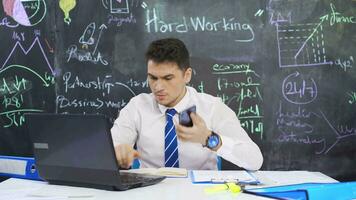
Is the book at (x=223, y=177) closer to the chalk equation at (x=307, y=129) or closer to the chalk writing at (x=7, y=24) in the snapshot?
the chalk equation at (x=307, y=129)

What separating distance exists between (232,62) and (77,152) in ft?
6.13

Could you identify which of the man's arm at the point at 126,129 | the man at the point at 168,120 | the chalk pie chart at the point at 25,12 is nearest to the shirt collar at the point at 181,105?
the man at the point at 168,120

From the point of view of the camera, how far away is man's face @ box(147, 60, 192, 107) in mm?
2262

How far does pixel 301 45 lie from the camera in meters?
3.14

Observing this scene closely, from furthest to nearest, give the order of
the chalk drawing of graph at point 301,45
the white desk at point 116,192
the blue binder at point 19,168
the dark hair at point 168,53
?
the chalk drawing of graph at point 301,45 < the dark hair at point 168,53 < the blue binder at point 19,168 < the white desk at point 116,192

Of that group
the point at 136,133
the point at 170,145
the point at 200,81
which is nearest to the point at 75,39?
the point at 200,81

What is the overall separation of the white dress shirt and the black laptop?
2.08ft

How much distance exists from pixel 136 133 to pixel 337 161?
157 cm

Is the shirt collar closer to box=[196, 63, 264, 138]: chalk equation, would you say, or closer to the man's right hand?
the man's right hand

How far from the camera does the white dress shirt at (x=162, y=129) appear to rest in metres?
2.28

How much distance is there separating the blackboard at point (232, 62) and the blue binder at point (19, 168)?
1.40 meters

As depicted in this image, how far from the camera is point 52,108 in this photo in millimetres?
3256

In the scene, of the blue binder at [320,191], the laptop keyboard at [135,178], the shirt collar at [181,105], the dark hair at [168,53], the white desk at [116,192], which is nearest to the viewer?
the blue binder at [320,191]

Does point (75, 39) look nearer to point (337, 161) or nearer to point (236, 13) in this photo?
point (236, 13)
